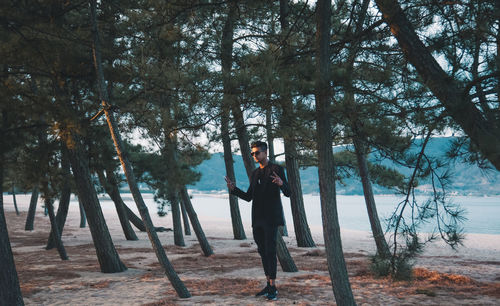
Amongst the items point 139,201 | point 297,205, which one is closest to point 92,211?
point 139,201

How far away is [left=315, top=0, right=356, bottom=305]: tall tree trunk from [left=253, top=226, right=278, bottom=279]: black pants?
0.79m

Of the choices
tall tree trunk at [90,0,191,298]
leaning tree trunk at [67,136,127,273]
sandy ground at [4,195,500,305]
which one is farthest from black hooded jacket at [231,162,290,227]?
leaning tree trunk at [67,136,127,273]

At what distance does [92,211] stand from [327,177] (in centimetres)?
482

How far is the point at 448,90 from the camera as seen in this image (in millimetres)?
3586

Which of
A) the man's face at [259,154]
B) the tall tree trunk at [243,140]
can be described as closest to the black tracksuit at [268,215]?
the man's face at [259,154]

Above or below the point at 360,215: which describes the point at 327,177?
above

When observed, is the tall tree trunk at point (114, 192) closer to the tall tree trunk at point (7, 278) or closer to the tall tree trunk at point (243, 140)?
the tall tree trunk at point (243, 140)

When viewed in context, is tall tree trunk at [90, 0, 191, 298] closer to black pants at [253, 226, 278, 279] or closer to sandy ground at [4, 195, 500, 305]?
sandy ground at [4, 195, 500, 305]

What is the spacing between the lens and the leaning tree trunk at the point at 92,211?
6.97 m

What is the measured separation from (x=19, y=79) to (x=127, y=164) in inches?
199

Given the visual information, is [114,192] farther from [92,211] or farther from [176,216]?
[92,211]

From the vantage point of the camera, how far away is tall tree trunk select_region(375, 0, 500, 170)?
3.02 m

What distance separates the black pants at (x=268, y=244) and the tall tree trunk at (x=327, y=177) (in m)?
0.79

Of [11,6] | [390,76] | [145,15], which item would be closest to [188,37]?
[145,15]
